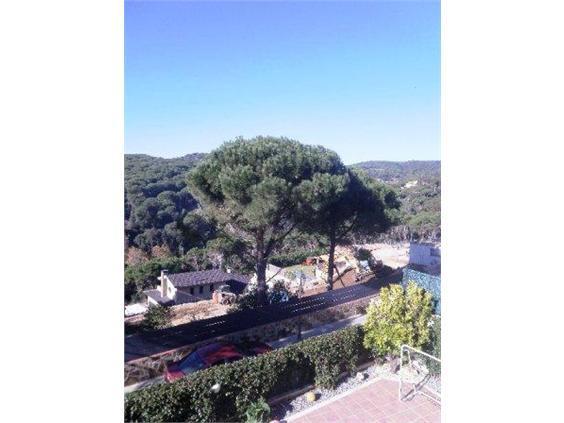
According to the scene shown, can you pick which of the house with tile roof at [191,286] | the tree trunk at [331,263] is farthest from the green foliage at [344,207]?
the house with tile roof at [191,286]

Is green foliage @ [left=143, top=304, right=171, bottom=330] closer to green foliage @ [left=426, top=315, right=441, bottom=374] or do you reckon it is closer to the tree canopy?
the tree canopy

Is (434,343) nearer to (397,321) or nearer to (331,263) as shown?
(397,321)

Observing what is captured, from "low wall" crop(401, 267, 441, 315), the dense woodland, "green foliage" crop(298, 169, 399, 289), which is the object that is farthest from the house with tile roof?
"low wall" crop(401, 267, 441, 315)

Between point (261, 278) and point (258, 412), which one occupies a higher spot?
point (261, 278)

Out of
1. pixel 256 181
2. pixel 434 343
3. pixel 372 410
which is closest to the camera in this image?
pixel 372 410

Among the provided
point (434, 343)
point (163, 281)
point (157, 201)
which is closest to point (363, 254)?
point (434, 343)

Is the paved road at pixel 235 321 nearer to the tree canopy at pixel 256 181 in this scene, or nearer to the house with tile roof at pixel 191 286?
the house with tile roof at pixel 191 286
